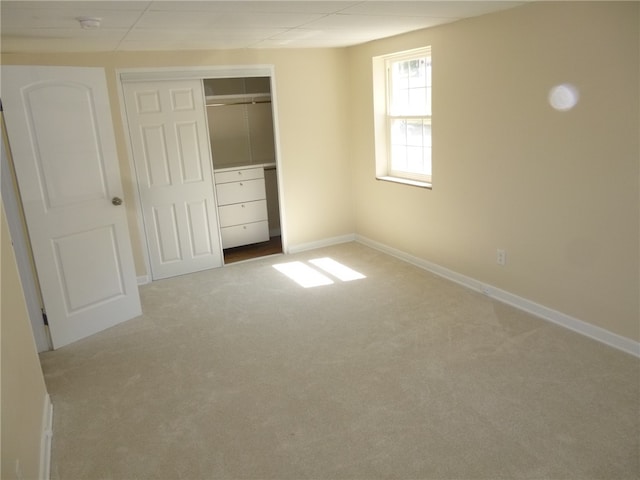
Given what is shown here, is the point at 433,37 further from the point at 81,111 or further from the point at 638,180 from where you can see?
the point at 81,111

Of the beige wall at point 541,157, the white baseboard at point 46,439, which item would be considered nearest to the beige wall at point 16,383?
the white baseboard at point 46,439

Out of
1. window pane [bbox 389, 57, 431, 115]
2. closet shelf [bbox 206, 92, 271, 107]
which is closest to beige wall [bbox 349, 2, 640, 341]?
window pane [bbox 389, 57, 431, 115]

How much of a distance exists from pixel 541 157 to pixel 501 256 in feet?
2.77

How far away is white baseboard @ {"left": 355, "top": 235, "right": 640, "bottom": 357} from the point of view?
3.09 meters

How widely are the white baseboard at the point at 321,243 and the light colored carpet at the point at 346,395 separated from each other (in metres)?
1.45

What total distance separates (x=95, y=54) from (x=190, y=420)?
3.25 m

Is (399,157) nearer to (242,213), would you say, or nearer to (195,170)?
(242,213)

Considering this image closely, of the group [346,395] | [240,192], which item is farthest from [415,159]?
[346,395]

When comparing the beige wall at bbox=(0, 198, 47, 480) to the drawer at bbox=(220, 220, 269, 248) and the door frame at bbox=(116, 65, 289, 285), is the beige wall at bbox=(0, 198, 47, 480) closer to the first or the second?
the door frame at bbox=(116, 65, 289, 285)

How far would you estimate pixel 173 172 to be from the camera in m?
4.80

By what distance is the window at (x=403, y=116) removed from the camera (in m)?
4.55

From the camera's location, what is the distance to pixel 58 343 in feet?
11.7

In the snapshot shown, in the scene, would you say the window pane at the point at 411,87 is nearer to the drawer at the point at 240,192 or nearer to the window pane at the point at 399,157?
the window pane at the point at 399,157

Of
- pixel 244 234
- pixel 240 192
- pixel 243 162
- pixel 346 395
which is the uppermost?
pixel 243 162
